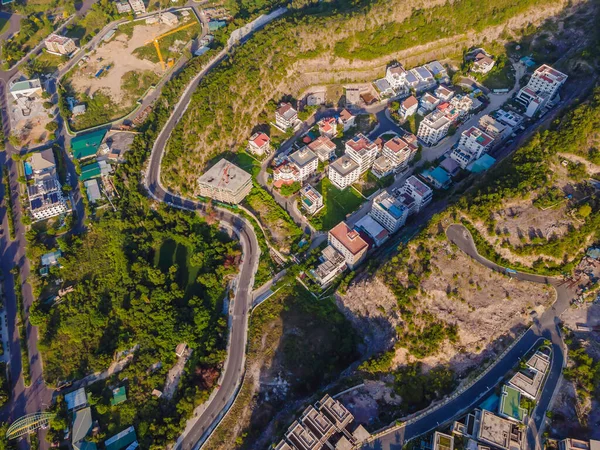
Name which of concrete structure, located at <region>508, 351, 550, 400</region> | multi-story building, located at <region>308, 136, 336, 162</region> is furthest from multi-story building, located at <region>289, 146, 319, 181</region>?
concrete structure, located at <region>508, 351, 550, 400</region>

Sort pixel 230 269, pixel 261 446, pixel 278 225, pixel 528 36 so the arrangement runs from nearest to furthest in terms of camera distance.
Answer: pixel 261 446, pixel 230 269, pixel 278 225, pixel 528 36

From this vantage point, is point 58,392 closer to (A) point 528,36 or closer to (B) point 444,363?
(B) point 444,363

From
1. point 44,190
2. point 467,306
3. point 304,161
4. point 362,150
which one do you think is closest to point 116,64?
point 44,190

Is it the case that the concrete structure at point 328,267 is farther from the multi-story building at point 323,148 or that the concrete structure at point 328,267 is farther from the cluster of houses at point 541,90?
the cluster of houses at point 541,90

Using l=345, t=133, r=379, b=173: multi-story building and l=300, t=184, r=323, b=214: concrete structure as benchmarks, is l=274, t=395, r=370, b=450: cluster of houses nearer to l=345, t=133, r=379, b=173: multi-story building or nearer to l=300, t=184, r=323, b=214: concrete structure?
l=300, t=184, r=323, b=214: concrete structure

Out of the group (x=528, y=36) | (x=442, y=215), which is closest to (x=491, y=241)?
(x=442, y=215)

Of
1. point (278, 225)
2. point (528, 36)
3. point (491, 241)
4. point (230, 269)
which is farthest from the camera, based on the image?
point (528, 36)
